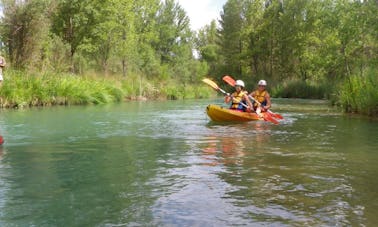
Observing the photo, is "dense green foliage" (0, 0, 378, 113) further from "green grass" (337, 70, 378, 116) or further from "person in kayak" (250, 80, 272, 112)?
"person in kayak" (250, 80, 272, 112)

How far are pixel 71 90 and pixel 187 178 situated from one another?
610 inches

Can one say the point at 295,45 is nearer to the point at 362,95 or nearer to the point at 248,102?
the point at 362,95

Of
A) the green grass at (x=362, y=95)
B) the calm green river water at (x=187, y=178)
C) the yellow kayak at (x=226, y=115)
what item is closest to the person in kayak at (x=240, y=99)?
the yellow kayak at (x=226, y=115)

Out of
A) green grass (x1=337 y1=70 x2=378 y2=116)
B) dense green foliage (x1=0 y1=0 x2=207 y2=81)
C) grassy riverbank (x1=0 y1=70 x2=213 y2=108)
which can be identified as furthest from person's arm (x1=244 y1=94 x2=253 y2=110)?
dense green foliage (x1=0 y1=0 x2=207 y2=81)

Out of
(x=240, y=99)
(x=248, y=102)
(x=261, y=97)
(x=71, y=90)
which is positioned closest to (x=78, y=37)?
(x=71, y=90)

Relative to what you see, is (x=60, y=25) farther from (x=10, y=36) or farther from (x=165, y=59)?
(x=165, y=59)

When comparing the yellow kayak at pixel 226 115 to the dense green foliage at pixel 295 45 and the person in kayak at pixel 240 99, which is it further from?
the dense green foliage at pixel 295 45

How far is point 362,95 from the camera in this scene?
13.5 meters

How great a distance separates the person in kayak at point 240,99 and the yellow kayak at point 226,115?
273mm

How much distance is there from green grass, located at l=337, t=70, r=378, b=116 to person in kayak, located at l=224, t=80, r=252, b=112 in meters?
3.40

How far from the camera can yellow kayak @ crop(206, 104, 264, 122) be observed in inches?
489

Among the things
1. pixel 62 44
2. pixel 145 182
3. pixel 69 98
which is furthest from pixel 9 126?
pixel 62 44

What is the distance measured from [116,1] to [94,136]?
68.7ft

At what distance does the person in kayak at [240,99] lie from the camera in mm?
12960
